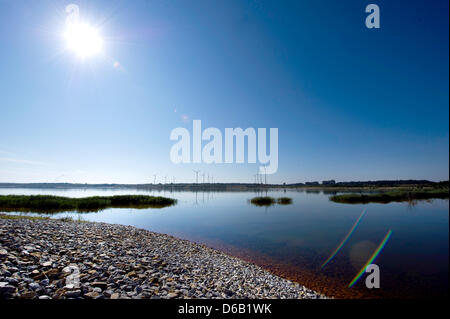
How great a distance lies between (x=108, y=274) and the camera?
677cm

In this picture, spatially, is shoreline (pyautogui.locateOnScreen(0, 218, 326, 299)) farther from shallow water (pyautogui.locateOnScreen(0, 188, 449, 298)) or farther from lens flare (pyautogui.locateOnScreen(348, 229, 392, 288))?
lens flare (pyautogui.locateOnScreen(348, 229, 392, 288))

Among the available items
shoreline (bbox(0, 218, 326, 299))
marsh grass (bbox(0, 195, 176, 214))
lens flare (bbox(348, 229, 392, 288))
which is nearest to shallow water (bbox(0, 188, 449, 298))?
lens flare (bbox(348, 229, 392, 288))

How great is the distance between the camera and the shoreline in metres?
5.29

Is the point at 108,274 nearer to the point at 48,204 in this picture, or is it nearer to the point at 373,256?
the point at 373,256

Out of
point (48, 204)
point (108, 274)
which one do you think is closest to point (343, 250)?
point (108, 274)

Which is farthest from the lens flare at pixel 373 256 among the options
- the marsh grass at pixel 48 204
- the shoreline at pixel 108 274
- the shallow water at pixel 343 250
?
the marsh grass at pixel 48 204

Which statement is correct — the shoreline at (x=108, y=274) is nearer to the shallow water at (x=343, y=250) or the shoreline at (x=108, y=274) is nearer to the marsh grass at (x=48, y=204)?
the shallow water at (x=343, y=250)

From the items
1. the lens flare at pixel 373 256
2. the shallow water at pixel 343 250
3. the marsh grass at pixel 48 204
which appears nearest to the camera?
the shallow water at pixel 343 250

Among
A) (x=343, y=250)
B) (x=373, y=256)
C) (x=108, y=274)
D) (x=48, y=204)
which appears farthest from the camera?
(x=48, y=204)

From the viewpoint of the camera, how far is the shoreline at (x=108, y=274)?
17.4 ft

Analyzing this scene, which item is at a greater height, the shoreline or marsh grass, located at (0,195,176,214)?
the shoreline

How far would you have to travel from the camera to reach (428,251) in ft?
49.7
